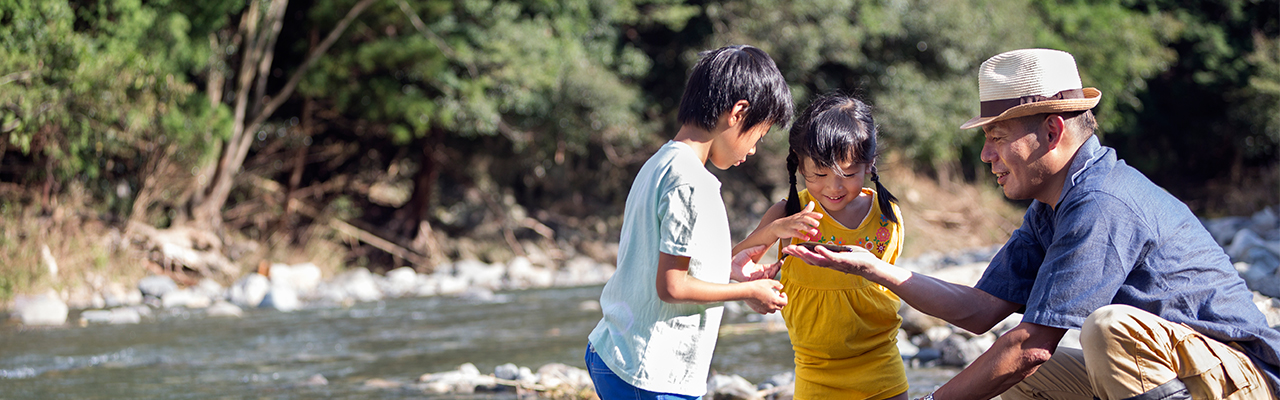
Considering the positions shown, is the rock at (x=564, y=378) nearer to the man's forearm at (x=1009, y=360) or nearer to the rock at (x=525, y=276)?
the man's forearm at (x=1009, y=360)

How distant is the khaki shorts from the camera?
1.93 metres

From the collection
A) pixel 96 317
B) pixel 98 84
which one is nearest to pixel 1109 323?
pixel 96 317

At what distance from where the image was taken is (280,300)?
8.67 m

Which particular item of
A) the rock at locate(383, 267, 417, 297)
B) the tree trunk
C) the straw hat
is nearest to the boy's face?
the straw hat

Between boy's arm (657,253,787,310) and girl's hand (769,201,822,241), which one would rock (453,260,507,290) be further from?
boy's arm (657,253,787,310)

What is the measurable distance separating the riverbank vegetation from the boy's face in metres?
7.92

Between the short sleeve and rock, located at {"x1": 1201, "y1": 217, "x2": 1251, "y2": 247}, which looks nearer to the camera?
the short sleeve

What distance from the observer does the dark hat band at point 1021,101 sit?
6.70 ft

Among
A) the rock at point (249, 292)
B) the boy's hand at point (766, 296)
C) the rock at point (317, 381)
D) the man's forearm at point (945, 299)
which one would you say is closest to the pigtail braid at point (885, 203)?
→ the man's forearm at point (945, 299)

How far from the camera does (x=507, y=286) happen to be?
11203 millimetres

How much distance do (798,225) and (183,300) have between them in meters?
8.02

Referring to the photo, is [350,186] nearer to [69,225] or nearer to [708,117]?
[69,225]

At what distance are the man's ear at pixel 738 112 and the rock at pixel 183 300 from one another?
26.1 feet

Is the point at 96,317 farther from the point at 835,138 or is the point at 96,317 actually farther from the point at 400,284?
the point at 835,138
